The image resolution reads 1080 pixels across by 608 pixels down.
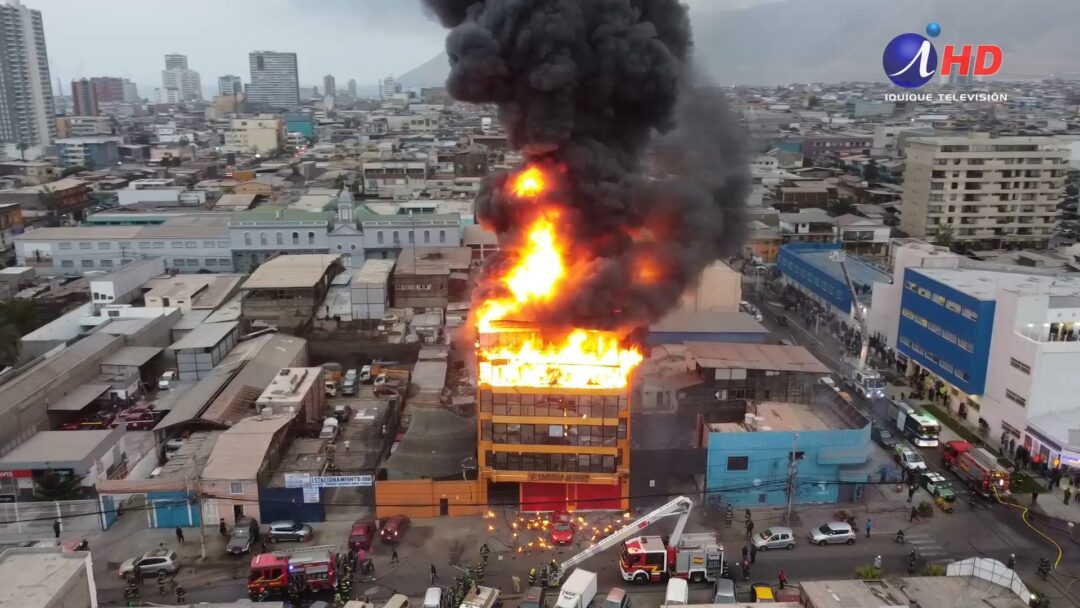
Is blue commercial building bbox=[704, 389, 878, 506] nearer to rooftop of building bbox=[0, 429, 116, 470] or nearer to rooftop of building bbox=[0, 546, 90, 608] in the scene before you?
rooftop of building bbox=[0, 546, 90, 608]

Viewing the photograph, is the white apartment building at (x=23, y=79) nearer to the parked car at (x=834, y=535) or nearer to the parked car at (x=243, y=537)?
the parked car at (x=243, y=537)

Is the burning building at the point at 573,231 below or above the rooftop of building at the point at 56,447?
above

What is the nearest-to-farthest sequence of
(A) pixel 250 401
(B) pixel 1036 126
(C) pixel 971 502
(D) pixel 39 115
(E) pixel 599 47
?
(E) pixel 599 47 → (C) pixel 971 502 → (A) pixel 250 401 → (B) pixel 1036 126 → (D) pixel 39 115

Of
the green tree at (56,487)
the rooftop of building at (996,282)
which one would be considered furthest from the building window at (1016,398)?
the green tree at (56,487)

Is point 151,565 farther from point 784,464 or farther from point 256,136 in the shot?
point 256,136

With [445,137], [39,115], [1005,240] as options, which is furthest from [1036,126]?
[39,115]

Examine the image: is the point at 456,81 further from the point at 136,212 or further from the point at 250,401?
the point at 136,212

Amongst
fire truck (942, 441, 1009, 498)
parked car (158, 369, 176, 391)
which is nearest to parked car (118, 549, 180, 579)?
parked car (158, 369, 176, 391)
